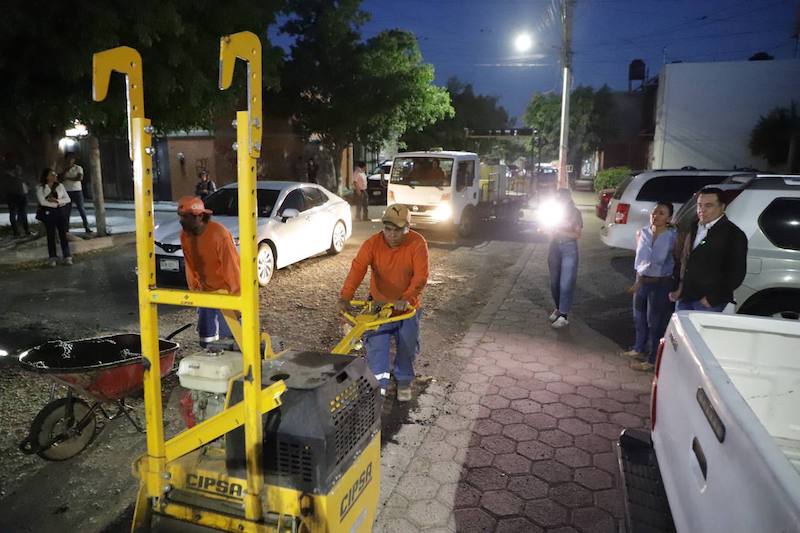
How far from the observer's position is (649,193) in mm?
10383

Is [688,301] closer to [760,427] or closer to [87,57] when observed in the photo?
[760,427]

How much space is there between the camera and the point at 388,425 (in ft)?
14.4

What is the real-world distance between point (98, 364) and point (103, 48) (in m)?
6.29

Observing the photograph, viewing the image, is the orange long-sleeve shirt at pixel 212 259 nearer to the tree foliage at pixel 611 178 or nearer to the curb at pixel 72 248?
the curb at pixel 72 248

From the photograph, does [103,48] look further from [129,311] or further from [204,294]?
[204,294]

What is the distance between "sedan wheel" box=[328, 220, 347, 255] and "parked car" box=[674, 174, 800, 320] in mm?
7442

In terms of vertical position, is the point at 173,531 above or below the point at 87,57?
below

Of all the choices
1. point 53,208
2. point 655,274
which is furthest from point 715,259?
point 53,208

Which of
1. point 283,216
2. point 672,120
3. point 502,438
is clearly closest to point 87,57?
point 283,216

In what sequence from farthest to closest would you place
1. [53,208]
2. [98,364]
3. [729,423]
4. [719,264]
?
[53,208]
[719,264]
[98,364]
[729,423]

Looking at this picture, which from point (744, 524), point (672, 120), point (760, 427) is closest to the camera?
point (744, 524)

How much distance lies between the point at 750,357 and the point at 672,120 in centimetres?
3182

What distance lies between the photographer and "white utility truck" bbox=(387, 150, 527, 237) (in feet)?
43.0

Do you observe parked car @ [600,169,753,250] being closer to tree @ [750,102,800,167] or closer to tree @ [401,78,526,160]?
tree @ [401,78,526,160]
